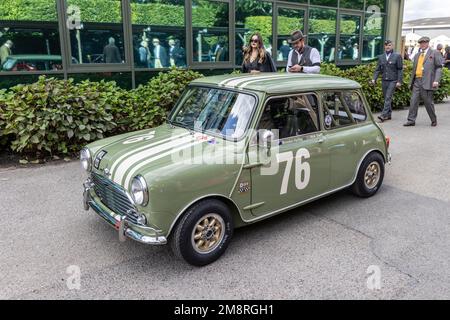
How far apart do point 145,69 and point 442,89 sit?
33.6ft

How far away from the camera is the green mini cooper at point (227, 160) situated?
10.9ft

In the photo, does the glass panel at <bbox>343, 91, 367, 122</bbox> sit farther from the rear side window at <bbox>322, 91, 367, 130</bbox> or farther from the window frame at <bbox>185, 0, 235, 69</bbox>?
the window frame at <bbox>185, 0, 235, 69</bbox>

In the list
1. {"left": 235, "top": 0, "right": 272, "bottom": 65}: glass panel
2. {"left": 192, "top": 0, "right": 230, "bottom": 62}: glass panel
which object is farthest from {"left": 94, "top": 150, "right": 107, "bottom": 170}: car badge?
{"left": 235, "top": 0, "right": 272, "bottom": 65}: glass panel

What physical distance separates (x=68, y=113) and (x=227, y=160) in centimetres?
388

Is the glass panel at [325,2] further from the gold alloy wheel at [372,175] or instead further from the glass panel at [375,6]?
the gold alloy wheel at [372,175]

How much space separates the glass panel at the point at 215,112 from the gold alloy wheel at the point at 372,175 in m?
2.08

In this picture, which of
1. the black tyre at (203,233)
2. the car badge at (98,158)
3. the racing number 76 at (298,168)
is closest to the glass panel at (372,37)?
the racing number 76 at (298,168)

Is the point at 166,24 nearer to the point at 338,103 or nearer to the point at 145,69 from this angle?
the point at 145,69

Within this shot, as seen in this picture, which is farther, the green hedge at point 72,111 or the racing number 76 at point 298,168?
the green hedge at point 72,111

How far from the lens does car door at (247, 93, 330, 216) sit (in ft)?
12.5

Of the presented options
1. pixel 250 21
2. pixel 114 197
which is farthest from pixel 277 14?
pixel 114 197

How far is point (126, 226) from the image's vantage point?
3.38 m

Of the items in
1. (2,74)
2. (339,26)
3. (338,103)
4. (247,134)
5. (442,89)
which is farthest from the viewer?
(442,89)
